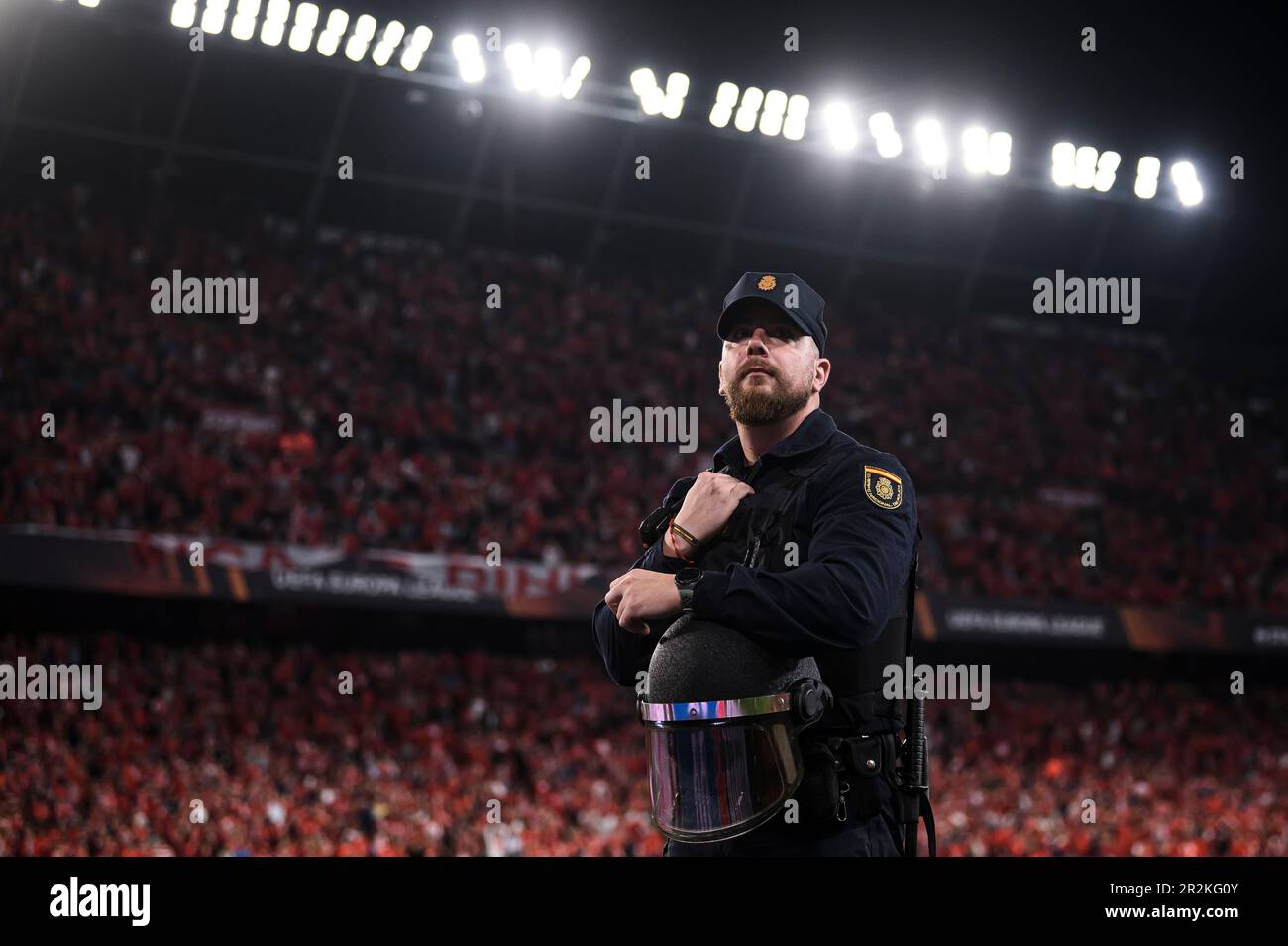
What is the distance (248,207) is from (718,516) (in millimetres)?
24083

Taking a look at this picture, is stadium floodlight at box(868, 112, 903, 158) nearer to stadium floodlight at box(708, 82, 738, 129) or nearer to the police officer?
stadium floodlight at box(708, 82, 738, 129)

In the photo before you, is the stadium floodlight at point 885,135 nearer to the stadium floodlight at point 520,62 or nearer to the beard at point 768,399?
the stadium floodlight at point 520,62

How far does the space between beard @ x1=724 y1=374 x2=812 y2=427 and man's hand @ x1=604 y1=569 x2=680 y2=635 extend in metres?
0.45

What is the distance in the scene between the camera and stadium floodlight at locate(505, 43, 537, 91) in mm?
23000

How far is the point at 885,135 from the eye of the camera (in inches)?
1002

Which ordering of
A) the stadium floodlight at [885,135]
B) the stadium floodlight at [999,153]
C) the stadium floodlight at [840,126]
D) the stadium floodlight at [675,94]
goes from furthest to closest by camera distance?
the stadium floodlight at [999,153] → the stadium floodlight at [885,135] → the stadium floodlight at [840,126] → the stadium floodlight at [675,94]

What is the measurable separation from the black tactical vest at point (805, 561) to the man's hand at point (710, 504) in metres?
0.05

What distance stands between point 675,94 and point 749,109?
5.41 feet

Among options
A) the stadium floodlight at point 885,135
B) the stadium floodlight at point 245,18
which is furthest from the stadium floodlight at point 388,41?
the stadium floodlight at point 885,135

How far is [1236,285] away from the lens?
31172mm

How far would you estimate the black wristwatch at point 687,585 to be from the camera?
8.89ft

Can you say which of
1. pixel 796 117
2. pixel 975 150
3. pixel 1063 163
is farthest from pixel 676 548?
pixel 1063 163

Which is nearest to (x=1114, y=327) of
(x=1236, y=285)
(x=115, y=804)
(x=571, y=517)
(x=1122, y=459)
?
(x=1236, y=285)
